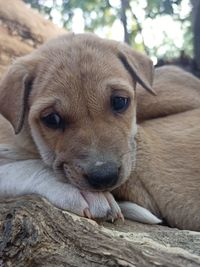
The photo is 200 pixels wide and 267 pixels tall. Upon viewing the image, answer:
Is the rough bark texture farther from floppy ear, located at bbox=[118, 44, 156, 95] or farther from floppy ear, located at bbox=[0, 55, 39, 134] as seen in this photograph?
floppy ear, located at bbox=[118, 44, 156, 95]

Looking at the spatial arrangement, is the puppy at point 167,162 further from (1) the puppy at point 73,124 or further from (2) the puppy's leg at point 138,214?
(1) the puppy at point 73,124

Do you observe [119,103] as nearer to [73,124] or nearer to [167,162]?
[73,124]

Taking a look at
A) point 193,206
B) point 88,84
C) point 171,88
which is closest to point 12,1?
point 171,88

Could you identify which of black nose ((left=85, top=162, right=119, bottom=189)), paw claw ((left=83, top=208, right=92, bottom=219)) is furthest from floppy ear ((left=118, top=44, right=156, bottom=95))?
paw claw ((left=83, top=208, right=92, bottom=219))

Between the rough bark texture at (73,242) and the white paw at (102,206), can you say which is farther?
the white paw at (102,206)

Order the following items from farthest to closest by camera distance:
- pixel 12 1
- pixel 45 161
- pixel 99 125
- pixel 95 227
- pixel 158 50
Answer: pixel 158 50
pixel 12 1
pixel 45 161
pixel 99 125
pixel 95 227

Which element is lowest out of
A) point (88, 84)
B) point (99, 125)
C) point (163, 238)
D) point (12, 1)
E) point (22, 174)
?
point (163, 238)

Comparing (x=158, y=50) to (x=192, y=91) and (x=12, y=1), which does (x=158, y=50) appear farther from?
(x=192, y=91)

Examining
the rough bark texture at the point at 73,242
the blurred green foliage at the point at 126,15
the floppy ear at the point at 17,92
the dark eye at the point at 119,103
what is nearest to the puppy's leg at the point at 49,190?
the rough bark texture at the point at 73,242
